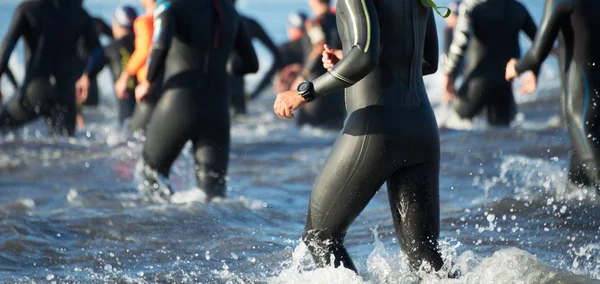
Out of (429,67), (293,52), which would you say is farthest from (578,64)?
(293,52)

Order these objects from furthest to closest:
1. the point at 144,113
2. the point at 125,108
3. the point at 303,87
→ 1. the point at 125,108
2. the point at 144,113
3. the point at 303,87

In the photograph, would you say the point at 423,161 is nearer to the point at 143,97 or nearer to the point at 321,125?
the point at 143,97

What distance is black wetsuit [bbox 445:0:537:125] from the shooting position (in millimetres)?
9156

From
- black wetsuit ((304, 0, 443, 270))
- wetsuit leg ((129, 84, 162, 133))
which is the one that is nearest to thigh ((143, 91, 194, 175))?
black wetsuit ((304, 0, 443, 270))

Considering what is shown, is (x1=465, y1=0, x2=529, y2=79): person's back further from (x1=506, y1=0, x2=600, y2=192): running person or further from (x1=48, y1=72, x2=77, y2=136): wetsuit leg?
(x1=48, y1=72, x2=77, y2=136): wetsuit leg

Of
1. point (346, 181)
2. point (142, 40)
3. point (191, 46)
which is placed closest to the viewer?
point (346, 181)

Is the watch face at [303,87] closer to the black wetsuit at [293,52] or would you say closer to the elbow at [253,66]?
the elbow at [253,66]

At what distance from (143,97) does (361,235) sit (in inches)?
Answer: 71.4

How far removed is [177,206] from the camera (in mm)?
6684

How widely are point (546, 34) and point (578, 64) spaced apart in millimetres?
274

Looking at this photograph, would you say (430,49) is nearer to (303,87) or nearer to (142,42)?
(303,87)

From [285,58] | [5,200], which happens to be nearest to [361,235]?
[5,200]

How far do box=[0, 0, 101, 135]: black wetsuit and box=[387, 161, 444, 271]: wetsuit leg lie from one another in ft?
19.4

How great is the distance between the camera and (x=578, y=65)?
5.86 meters
